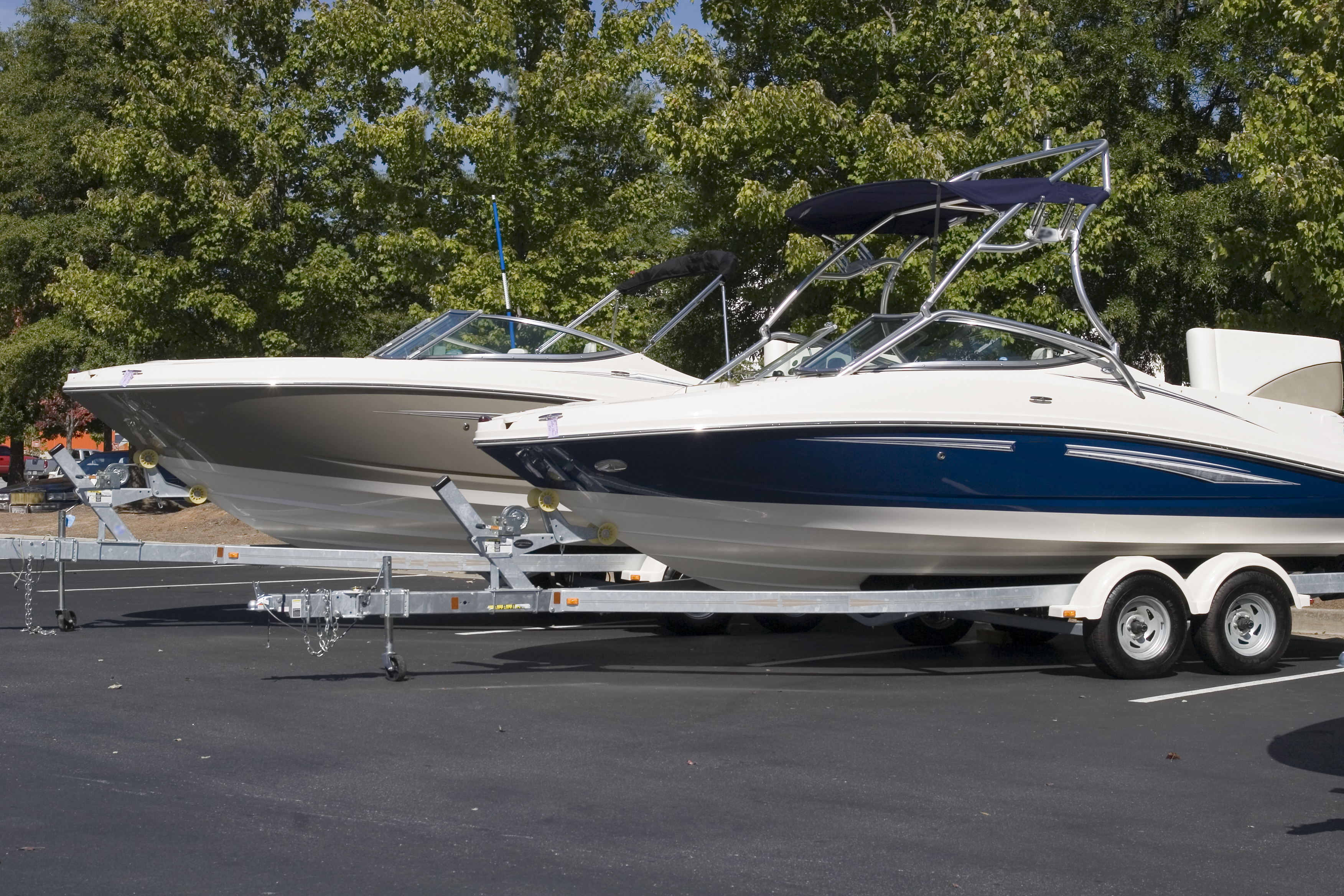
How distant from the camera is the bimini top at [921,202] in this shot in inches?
346

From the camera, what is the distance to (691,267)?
12359 millimetres

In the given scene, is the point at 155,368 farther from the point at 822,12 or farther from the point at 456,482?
the point at 822,12

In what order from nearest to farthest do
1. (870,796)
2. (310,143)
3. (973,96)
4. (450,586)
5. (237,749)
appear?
1. (870,796)
2. (237,749)
3. (450,586)
4. (973,96)
5. (310,143)

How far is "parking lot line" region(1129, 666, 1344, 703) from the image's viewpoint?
784 cm

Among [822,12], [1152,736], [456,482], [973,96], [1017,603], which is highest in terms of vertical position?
[822,12]

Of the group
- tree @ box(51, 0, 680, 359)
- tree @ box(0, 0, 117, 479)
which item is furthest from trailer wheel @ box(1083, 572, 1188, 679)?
tree @ box(0, 0, 117, 479)

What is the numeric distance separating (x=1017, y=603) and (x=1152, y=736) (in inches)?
62.1

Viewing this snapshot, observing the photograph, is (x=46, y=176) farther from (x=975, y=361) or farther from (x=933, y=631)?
(x=975, y=361)

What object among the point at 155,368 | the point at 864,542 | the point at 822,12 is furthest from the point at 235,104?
the point at 864,542

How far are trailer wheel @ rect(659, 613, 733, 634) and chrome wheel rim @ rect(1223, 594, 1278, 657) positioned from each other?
3.72m

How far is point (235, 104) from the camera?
19.9m

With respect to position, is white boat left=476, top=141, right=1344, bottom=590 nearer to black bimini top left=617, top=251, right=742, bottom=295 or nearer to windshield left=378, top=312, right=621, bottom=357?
windshield left=378, top=312, right=621, bottom=357

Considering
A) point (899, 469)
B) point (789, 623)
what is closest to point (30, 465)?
point (789, 623)

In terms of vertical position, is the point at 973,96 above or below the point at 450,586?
above
